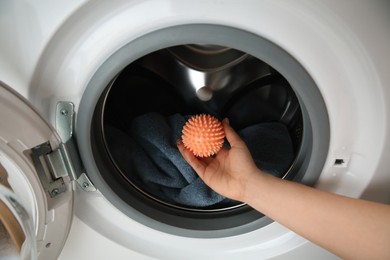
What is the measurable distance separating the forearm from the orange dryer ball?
0.30 feet

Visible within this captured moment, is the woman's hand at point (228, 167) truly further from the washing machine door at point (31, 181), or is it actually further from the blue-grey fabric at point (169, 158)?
the washing machine door at point (31, 181)

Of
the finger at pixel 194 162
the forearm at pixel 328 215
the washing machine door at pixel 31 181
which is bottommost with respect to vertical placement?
the forearm at pixel 328 215

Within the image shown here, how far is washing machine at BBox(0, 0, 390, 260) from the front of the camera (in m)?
0.47

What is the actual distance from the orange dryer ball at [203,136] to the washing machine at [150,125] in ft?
0.34

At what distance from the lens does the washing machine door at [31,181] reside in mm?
478

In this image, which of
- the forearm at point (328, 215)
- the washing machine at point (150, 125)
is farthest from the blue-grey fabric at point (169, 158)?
the forearm at point (328, 215)

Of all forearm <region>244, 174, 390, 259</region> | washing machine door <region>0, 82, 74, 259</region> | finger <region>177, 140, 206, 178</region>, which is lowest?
forearm <region>244, 174, 390, 259</region>

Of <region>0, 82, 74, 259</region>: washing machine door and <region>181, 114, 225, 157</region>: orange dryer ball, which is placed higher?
<region>181, 114, 225, 157</region>: orange dryer ball

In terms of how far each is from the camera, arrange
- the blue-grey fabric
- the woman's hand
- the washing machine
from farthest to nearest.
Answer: the blue-grey fabric < the woman's hand < the washing machine

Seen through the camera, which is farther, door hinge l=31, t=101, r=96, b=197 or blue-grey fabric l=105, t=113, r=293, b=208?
blue-grey fabric l=105, t=113, r=293, b=208

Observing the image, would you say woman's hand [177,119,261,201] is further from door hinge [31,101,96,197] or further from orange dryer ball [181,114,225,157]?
door hinge [31,101,96,197]

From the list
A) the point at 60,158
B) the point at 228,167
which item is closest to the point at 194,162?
the point at 228,167

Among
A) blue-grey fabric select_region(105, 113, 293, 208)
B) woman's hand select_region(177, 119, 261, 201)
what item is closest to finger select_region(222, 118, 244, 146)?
woman's hand select_region(177, 119, 261, 201)

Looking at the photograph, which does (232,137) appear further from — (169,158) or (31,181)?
(31,181)
